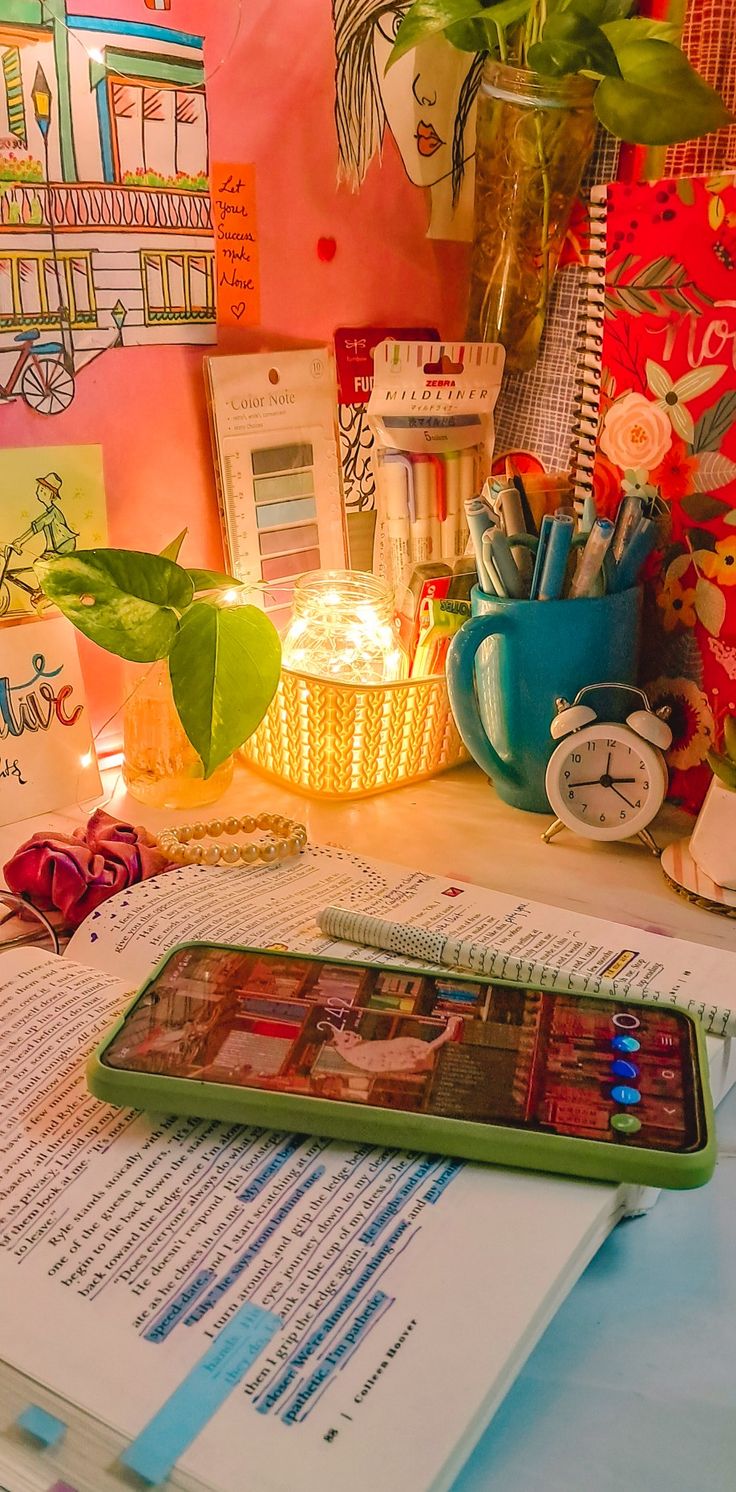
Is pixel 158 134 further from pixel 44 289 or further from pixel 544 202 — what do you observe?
pixel 544 202

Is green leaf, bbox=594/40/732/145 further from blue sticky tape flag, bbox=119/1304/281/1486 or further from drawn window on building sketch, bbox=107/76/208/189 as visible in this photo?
blue sticky tape flag, bbox=119/1304/281/1486

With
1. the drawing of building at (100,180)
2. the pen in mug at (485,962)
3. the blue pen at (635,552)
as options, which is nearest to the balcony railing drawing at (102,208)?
the drawing of building at (100,180)

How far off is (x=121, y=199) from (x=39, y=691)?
0.34 meters

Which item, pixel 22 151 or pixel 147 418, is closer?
pixel 22 151

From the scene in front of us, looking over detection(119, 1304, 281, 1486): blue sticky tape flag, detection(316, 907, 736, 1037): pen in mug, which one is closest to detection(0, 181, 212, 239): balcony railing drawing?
detection(316, 907, 736, 1037): pen in mug

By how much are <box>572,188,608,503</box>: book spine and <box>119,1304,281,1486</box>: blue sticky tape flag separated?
68 cm

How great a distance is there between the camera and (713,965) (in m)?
0.62

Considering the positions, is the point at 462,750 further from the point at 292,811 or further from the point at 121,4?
the point at 121,4

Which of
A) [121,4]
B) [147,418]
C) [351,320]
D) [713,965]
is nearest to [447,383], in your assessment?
[351,320]

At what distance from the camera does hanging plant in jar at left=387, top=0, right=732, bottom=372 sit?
81cm

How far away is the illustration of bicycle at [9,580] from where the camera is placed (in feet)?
2.69

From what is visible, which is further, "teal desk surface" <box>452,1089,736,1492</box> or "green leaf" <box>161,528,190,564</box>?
"green leaf" <box>161,528,190,564</box>

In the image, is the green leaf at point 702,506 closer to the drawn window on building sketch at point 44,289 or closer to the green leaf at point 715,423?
the green leaf at point 715,423

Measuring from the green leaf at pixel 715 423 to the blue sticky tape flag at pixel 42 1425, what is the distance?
687mm
